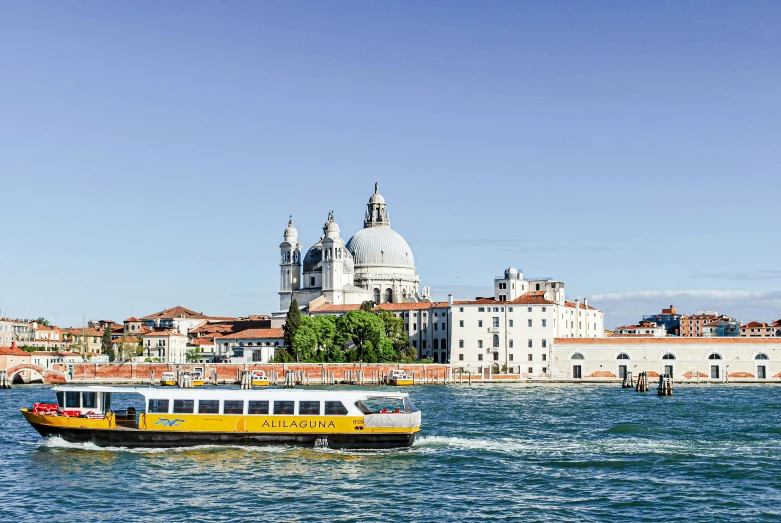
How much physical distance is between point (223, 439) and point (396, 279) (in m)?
77.8

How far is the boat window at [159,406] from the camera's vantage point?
29.0m

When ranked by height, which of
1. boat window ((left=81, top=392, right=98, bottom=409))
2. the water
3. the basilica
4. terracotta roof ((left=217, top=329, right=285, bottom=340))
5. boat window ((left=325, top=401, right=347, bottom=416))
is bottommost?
the water

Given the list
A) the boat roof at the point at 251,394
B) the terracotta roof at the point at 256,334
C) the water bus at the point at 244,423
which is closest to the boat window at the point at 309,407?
the water bus at the point at 244,423

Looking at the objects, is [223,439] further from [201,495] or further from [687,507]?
[687,507]

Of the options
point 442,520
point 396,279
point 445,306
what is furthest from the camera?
point 396,279

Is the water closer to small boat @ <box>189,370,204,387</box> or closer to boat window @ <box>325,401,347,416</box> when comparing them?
boat window @ <box>325,401,347,416</box>

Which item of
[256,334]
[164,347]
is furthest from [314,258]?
[164,347]

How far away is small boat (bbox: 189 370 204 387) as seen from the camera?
72144 mm

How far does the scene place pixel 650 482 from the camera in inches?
973

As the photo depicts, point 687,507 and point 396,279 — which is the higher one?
point 396,279

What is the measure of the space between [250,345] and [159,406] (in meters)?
65.7

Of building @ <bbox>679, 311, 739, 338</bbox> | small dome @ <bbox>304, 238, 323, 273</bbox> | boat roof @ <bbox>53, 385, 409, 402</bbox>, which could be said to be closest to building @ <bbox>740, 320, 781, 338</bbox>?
building @ <bbox>679, 311, 739, 338</bbox>

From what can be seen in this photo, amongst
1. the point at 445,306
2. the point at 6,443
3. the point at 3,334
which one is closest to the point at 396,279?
the point at 445,306

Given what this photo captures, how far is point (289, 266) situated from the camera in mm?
104250
